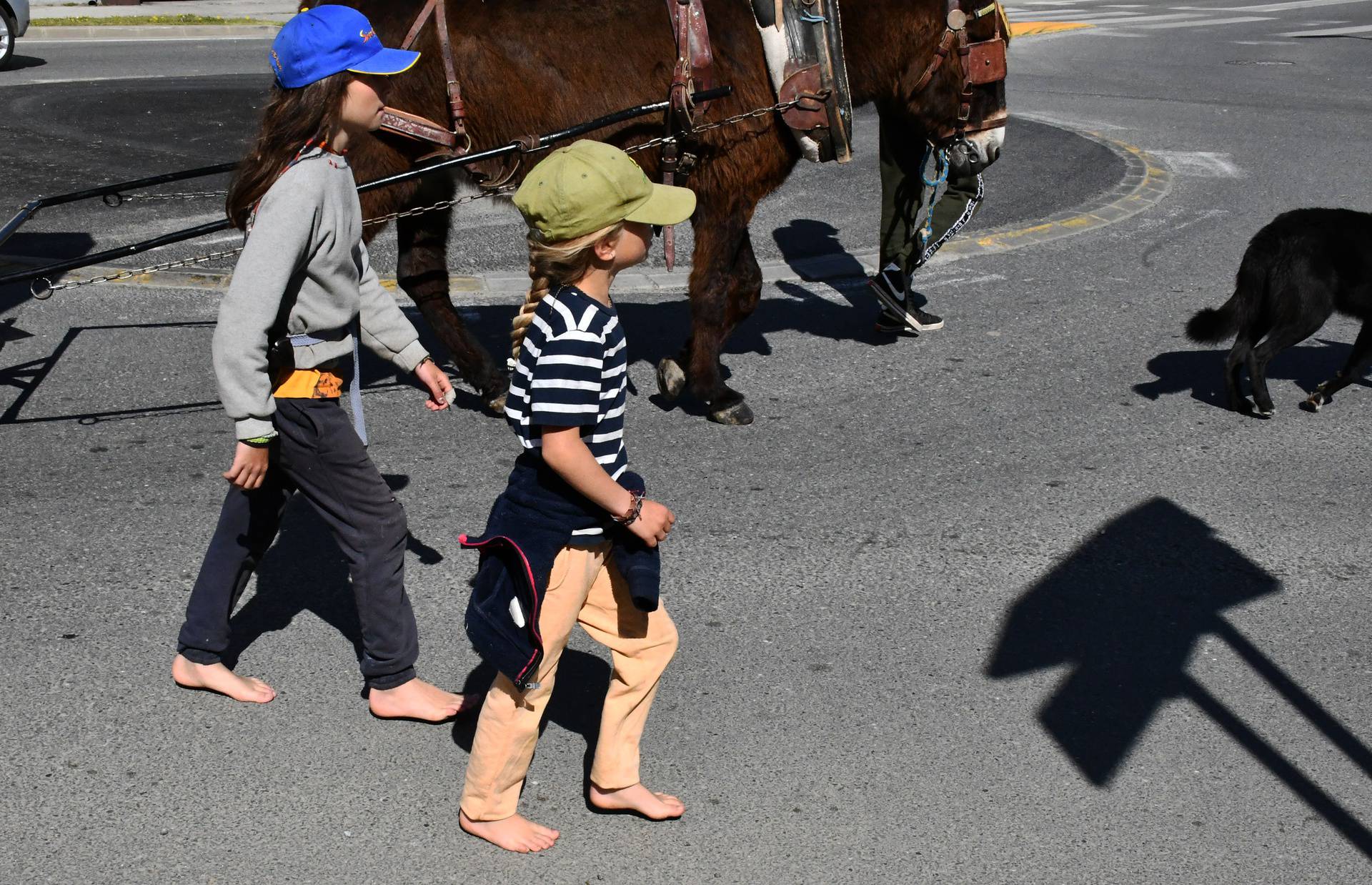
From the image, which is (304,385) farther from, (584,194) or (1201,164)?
(1201,164)

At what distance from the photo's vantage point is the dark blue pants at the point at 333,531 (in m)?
3.53

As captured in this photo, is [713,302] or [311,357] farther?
[713,302]

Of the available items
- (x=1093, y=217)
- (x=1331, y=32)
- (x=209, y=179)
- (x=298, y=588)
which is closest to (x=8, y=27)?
(x=209, y=179)

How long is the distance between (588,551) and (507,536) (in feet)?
0.65

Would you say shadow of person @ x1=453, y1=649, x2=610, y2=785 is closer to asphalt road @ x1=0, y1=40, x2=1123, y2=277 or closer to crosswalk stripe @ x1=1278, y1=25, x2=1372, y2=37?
asphalt road @ x1=0, y1=40, x2=1123, y2=277

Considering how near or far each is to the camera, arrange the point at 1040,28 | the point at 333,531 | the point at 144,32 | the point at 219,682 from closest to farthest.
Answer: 1. the point at 333,531
2. the point at 219,682
3. the point at 144,32
4. the point at 1040,28

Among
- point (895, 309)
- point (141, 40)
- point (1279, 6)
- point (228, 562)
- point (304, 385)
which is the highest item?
point (141, 40)

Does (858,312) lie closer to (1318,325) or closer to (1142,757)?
(1318,325)

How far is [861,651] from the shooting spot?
166 inches

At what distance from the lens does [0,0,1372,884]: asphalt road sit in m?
3.33

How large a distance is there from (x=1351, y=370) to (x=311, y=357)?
4.97m

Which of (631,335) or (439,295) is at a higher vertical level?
(439,295)

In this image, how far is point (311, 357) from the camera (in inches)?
137

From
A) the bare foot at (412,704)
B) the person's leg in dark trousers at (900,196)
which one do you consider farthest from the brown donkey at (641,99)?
the bare foot at (412,704)
